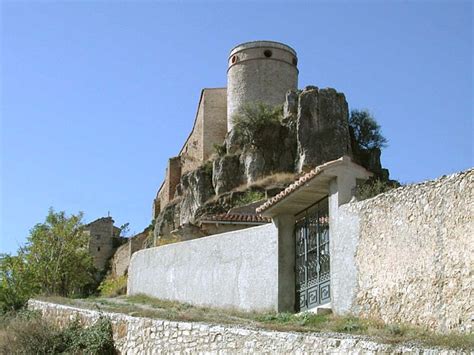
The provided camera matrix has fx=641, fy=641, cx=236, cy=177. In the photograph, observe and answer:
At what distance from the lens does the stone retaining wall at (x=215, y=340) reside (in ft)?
25.4

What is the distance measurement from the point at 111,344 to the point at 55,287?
58.0 ft

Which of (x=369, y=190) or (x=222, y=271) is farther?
(x=222, y=271)

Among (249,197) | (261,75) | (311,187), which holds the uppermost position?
(261,75)

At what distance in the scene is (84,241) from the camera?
33.3 m

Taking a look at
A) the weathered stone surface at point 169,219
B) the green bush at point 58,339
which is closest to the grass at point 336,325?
the green bush at point 58,339

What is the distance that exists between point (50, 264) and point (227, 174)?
1220 cm

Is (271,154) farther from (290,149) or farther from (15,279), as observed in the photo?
(15,279)

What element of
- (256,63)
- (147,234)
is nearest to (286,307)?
(256,63)

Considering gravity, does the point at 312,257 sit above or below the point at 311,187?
below

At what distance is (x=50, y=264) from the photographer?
3084 cm

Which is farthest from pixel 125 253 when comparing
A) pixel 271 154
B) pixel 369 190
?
pixel 369 190

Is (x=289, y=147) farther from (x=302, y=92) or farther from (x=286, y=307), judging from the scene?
(x=286, y=307)

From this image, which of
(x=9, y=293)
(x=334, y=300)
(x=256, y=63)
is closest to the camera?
(x=334, y=300)

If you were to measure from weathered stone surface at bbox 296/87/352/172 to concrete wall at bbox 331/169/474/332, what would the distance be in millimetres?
22715
